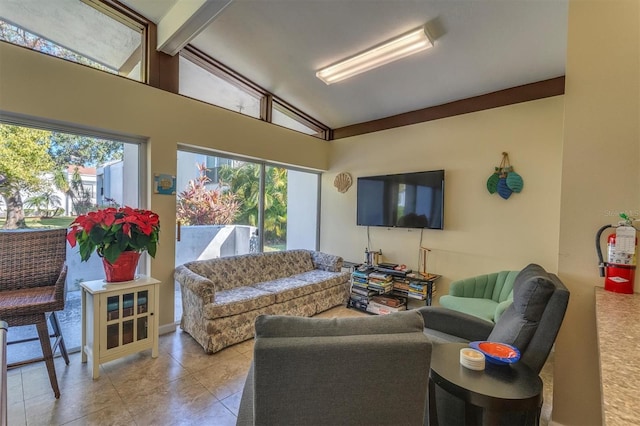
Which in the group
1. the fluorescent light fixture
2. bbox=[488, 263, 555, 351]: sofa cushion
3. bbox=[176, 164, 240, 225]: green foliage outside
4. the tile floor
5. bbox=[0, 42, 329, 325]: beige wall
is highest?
the fluorescent light fixture

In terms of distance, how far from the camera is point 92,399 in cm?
198

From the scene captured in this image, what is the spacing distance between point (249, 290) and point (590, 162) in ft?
10.0

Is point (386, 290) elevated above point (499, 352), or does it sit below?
below

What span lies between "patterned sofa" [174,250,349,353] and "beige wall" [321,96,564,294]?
32.7 inches

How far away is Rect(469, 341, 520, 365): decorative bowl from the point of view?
131cm

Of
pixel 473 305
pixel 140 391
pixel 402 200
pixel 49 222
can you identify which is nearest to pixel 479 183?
pixel 402 200

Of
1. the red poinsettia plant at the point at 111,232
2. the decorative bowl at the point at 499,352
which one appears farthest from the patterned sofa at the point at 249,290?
the decorative bowl at the point at 499,352

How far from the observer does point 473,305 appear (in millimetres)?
2758

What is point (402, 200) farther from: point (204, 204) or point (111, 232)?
point (111, 232)

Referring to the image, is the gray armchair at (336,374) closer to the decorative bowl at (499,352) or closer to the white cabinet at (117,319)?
the decorative bowl at (499,352)

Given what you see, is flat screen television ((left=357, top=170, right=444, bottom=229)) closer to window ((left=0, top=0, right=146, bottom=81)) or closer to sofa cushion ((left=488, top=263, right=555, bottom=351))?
sofa cushion ((left=488, top=263, right=555, bottom=351))

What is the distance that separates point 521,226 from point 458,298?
106 cm

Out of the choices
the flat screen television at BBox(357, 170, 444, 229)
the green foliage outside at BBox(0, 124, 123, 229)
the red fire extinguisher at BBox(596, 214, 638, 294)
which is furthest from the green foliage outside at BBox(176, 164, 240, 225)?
the red fire extinguisher at BBox(596, 214, 638, 294)

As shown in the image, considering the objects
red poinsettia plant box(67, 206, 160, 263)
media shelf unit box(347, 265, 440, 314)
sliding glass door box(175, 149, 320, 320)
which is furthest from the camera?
media shelf unit box(347, 265, 440, 314)
